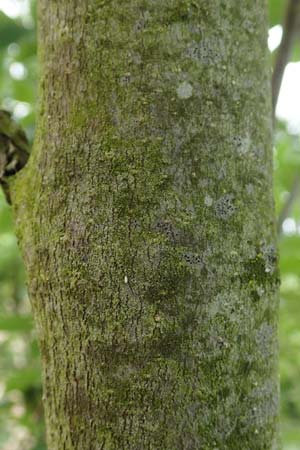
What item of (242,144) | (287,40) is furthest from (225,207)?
(287,40)

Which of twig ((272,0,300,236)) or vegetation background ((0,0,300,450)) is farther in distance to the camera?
vegetation background ((0,0,300,450))

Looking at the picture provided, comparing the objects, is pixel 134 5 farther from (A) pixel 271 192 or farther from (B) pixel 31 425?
(B) pixel 31 425

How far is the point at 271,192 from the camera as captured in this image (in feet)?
2.60

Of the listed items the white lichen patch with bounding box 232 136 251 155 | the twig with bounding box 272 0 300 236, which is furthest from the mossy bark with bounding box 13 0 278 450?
the twig with bounding box 272 0 300 236

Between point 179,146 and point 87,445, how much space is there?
14.8 inches

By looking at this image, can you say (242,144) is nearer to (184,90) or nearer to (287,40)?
(184,90)

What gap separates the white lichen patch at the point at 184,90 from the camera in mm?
727

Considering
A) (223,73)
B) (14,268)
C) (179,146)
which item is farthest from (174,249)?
(14,268)

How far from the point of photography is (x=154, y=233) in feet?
2.25

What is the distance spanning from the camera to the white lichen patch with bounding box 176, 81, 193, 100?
727 millimetres

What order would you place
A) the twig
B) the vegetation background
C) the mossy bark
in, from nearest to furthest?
the mossy bark < the twig < the vegetation background

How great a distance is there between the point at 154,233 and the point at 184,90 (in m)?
0.19

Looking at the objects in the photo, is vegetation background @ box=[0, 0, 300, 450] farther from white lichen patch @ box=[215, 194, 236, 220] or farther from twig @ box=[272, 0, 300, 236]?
white lichen patch @ box=[215, 194, 236, 220]

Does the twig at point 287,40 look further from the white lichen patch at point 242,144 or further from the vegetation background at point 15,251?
the white lichen patch at point 242,144
